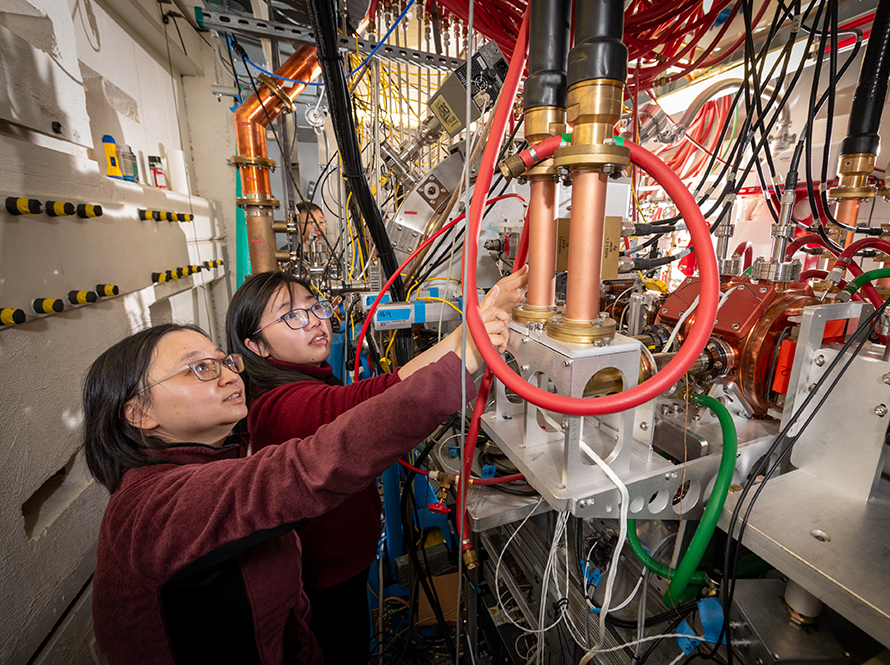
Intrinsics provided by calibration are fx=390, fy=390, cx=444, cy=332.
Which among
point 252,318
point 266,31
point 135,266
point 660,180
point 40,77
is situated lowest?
point 252,318

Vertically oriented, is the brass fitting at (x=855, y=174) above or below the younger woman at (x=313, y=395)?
above

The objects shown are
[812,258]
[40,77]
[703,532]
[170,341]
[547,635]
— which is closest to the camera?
[703,532]

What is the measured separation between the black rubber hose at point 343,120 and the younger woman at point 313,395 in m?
0.30

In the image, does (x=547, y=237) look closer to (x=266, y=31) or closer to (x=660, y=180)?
(x=660, y=180)

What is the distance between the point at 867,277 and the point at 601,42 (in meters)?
0.73

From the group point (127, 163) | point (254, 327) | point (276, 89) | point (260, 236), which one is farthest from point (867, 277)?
point (127, 163)

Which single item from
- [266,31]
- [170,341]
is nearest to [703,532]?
[170,341]

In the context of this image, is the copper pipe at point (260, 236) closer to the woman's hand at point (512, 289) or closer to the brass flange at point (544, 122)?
the woman's hand at point (512, 289)

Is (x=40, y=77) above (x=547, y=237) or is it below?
above

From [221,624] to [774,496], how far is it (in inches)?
37.7

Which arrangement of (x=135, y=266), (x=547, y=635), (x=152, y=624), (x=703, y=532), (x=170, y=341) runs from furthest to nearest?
(x=135, y=266) → (x=547, y=635) → (x=170, y=341) → (x=152, y=624) → (x=703, y=532)

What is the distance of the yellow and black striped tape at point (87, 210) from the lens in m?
1.36

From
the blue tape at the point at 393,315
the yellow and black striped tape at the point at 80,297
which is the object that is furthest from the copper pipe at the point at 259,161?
the blue tape at the point at 393,315

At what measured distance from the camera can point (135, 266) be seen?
1.83 m
